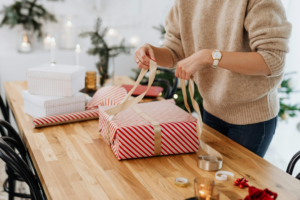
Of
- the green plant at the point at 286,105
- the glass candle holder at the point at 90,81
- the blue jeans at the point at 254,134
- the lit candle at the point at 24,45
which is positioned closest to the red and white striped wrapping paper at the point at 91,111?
the glass candle holder at the point at 90,81

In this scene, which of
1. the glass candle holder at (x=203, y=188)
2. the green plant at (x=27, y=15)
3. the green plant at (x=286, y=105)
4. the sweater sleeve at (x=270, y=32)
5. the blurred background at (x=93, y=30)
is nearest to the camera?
the glass candle holder at (x=203, y=188)

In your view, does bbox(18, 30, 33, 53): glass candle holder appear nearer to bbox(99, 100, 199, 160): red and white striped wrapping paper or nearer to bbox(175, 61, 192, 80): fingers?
bbox(99, 100, 199, 160): red and white striped wrapping paper

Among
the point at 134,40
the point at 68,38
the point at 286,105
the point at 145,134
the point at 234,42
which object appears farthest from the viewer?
the point at 134,40

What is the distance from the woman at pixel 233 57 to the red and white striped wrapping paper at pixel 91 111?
0.29 meters

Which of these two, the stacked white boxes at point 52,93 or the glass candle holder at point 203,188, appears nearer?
the glass candle holder at point 203,188

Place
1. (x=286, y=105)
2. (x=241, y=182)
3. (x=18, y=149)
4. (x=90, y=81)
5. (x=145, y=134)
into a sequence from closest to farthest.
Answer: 1. (x=241, y=182)
2. (x=145, y=134)
3. (x=18, y=149)
4. (x=90, y=81)
5. (x=286, y=105)

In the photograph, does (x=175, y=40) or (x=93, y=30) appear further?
(x=93, y=30)

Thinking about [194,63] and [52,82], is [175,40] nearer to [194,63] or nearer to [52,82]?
[194,63]

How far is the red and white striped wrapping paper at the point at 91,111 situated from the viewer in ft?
4.46

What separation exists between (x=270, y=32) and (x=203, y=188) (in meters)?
0.64

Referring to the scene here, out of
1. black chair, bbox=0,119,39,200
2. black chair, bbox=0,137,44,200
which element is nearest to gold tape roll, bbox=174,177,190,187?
black chair, bbox=0,137,44,200

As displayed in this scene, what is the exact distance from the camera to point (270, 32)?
113 centimetres

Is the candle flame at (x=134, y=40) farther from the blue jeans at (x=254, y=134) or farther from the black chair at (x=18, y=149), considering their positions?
the blue jeans at (x=254, y=134)

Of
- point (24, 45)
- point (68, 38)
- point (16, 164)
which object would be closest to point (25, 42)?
point (24, 45)
